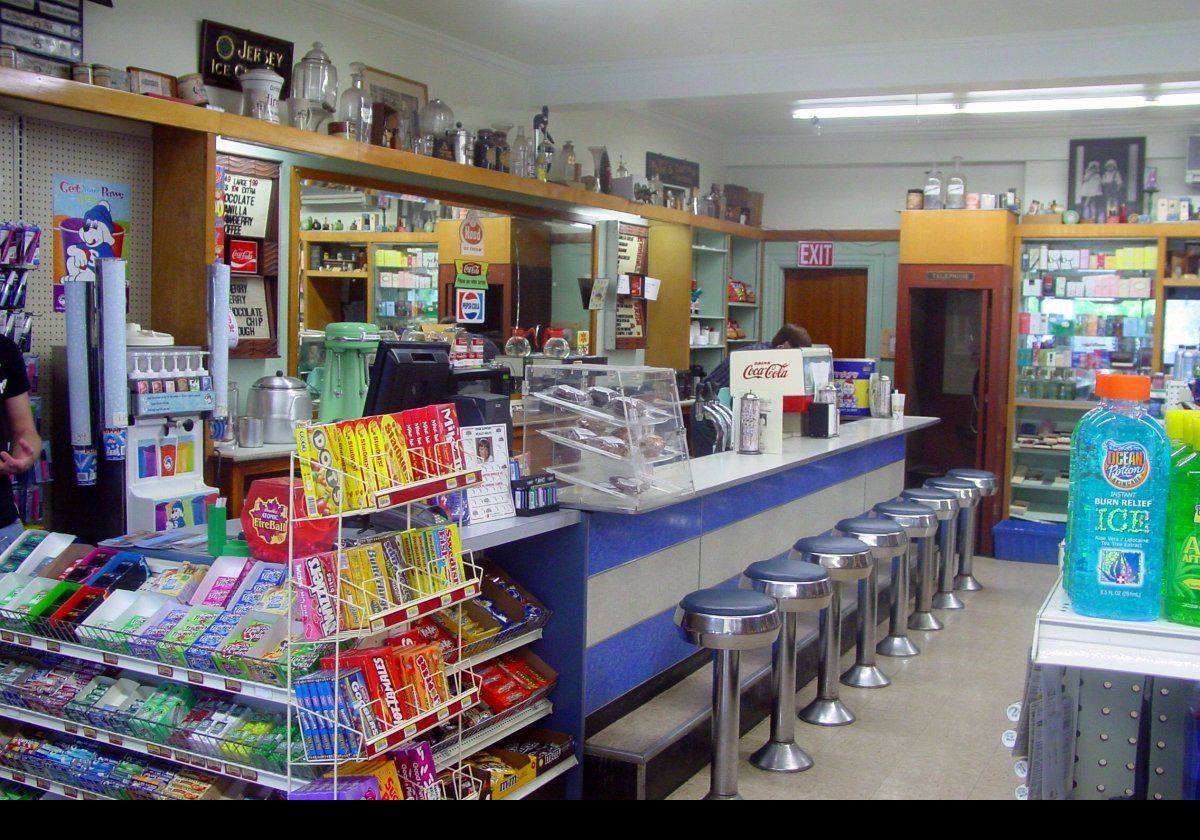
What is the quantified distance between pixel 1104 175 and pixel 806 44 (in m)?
3.67

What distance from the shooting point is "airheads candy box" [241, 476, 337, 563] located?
2.52 m

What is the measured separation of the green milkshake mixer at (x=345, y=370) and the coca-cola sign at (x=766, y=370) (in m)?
1.94

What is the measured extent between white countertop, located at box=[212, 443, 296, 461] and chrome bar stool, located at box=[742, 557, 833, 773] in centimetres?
225

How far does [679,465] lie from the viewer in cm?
399

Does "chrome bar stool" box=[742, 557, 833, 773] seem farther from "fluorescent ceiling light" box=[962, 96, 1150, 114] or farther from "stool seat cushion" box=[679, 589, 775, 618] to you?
"fluorescent ceiling light" box=[962, 96, 1150, 114]

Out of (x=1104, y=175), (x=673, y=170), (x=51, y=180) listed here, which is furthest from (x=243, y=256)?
(x=1104, y=175)

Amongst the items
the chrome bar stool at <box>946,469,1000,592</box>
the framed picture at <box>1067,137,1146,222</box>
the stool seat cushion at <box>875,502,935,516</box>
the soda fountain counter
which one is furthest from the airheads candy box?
the framed picture at <box>1067,137,1146,222</box>

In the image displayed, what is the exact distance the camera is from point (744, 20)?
656 centimetres

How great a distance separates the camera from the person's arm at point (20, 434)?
389 cm

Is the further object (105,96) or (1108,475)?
(105,96)
